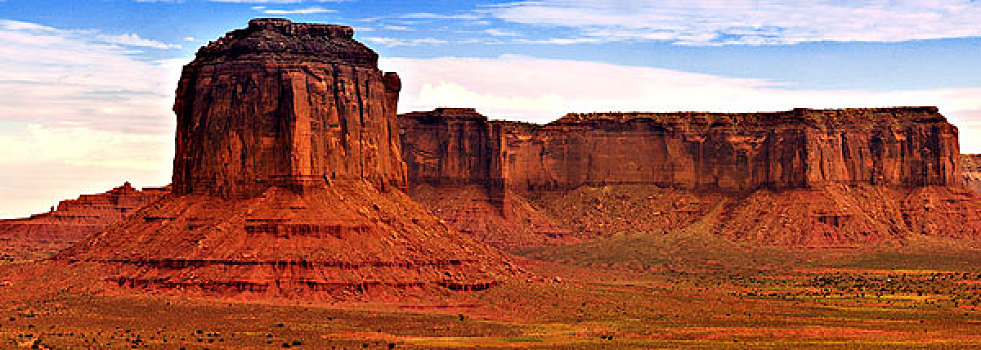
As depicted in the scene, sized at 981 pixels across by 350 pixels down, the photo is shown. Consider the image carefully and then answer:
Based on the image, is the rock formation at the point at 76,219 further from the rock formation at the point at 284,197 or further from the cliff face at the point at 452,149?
the rock formation at the point at 284,197

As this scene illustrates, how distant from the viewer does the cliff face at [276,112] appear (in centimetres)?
10069

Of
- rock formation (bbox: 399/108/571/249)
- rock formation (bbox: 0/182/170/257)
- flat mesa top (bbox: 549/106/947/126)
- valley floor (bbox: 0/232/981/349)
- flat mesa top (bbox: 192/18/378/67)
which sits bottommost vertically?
valley floor (bbox: 0/232/981/349)

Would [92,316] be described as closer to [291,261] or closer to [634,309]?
[291,261]

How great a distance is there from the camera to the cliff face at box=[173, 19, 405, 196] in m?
101

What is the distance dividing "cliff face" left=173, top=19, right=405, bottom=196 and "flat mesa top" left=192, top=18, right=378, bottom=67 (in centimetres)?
6

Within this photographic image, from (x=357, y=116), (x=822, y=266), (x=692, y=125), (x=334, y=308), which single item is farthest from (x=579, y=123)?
(x=334, y=308)

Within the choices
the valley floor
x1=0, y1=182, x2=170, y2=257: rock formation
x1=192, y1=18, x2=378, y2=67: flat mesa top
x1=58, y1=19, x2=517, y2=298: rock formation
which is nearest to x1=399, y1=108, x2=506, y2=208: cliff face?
x1=0, y1=182, x2=170, y2=257: rock formation

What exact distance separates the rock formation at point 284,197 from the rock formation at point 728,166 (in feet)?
207

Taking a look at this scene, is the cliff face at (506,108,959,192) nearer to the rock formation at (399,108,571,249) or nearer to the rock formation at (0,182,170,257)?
the rock formation at (399,108,571,249)

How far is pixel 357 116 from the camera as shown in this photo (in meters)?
104

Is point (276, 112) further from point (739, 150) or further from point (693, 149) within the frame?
point (693, 149)

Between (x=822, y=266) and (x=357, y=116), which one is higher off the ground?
(x=357, y=116)

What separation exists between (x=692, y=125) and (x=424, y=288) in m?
82.1

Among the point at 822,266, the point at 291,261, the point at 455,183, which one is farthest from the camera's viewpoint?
the point at 455,183
